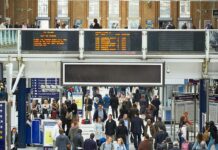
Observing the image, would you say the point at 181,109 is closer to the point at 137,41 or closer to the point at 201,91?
the point at 201,91

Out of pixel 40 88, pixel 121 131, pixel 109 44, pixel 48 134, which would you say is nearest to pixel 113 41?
pixel 109 44

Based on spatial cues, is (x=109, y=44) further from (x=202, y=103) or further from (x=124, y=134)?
(x=202, y=103)

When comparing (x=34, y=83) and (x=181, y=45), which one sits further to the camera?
(x=34, y=83)

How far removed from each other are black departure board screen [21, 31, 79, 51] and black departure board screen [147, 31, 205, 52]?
8.86 ft

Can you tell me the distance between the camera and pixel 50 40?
2780 centimetres

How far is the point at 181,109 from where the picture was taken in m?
30.5

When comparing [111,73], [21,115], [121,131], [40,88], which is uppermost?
[111,73]

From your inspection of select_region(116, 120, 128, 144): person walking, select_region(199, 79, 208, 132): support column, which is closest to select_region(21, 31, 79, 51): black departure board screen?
select_region(116, 120, 128, 144): person walking

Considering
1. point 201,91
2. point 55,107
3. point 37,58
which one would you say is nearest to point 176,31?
point 201,91

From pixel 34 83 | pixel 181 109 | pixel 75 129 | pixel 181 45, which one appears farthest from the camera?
pixel 34 83

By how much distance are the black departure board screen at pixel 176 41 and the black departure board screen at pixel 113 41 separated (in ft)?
1.52

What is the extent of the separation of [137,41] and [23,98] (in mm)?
4917

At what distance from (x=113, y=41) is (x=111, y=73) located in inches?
54.0

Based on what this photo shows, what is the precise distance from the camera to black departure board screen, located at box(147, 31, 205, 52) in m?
27.7
